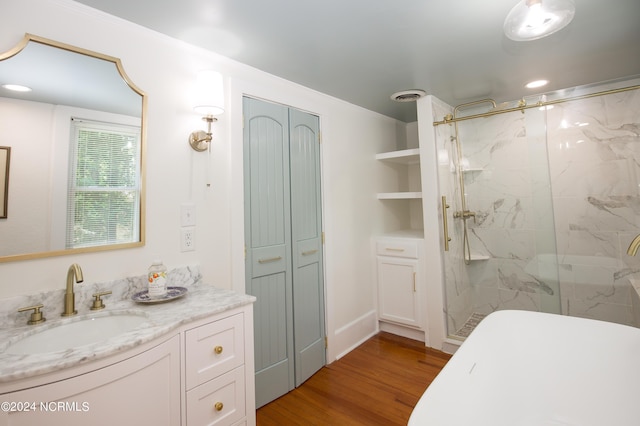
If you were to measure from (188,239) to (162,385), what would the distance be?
78cm

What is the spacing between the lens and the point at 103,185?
143 centimetres

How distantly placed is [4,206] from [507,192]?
344cm

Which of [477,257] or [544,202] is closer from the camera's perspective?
[544,202]

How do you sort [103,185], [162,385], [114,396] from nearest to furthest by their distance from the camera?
1. [114,396]
2. [162,385]
3. [103,185]

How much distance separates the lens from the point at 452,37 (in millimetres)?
1781

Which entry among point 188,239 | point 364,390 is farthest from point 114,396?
point 364,390

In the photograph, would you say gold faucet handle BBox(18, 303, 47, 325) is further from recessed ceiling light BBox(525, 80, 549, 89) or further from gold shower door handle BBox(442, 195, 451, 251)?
recessed ceiling light BBox(525, 80, 549, 89)

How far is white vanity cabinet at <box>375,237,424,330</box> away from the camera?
281cm

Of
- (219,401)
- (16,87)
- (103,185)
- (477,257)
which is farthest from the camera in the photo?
(477,257)

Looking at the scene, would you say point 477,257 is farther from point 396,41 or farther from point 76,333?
point 76,333

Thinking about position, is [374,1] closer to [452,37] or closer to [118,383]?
[452,37]

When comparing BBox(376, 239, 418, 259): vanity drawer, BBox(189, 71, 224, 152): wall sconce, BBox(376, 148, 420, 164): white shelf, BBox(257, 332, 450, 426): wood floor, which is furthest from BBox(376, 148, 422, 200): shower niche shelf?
BBox(189, 71, 224, 152): wall sconce

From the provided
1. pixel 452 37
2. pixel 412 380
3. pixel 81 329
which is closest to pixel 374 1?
pixel 452 37

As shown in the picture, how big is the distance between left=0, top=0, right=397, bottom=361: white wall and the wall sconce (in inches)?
2.8
